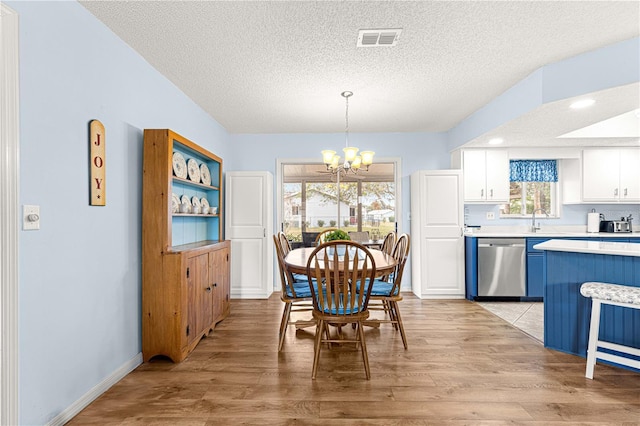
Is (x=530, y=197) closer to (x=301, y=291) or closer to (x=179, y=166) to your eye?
(x=301, y=291)

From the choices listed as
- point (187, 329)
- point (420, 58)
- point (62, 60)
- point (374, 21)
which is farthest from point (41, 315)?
point (420, 58)

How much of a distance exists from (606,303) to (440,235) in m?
2.39

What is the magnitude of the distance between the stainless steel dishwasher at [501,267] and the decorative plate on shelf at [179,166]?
3764 mm

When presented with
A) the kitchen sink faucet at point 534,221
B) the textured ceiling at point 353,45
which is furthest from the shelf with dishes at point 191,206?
the kitchen sink faucet at point 534,221

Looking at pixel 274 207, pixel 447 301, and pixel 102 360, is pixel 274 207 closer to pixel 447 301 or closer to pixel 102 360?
pixel 447 301

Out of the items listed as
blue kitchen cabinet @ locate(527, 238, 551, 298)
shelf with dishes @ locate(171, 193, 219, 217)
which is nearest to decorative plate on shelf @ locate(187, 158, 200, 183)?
shelf with dishes @ locate(171, 193, 219, 217)

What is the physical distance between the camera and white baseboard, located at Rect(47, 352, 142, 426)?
5.94 ft

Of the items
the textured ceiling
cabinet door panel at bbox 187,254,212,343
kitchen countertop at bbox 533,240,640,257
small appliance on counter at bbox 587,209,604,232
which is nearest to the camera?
the textured ceiling

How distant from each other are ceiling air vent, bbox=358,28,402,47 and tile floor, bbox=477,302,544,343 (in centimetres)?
291

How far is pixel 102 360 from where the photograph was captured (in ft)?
7.07

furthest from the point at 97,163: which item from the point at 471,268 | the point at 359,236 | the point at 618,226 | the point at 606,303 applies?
the point at 618,226

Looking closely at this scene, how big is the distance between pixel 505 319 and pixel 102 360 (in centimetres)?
380

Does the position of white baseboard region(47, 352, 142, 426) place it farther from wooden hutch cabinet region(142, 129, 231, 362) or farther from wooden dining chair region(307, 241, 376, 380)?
wooden dining chair region(307, 241, 376, 380)

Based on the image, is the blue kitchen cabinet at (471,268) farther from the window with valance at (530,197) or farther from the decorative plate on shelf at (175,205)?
the decorative plate on shelf at (175,205)
